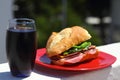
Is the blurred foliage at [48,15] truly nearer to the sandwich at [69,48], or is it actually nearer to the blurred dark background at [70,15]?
the blurred dark background at [70,15]

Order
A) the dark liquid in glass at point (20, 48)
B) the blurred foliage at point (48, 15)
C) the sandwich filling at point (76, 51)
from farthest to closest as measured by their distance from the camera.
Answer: the blurred foliage at point (48, 15), the sandwich filling at point (76, 51), the dark liquid in glass at point (20, 48)

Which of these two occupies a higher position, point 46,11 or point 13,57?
point 13,57

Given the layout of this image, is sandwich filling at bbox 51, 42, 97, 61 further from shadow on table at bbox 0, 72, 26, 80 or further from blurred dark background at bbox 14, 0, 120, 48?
blurred dark background at bbox 14, 0, 120, 48

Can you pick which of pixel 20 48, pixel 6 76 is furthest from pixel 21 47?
pixel 6 76

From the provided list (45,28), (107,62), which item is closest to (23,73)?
(107,62)

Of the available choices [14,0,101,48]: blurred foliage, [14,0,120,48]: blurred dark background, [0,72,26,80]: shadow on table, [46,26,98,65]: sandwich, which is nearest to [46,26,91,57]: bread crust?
[46,26,98,65]: sandwich

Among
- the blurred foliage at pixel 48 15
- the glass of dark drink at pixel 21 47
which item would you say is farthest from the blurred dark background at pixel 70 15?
the glass of dark drink at pixel 21 47

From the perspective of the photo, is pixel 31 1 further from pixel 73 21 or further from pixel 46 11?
pixel 73 21

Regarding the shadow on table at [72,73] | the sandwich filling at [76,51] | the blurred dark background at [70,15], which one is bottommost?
the blurred dark background at [70,15]
